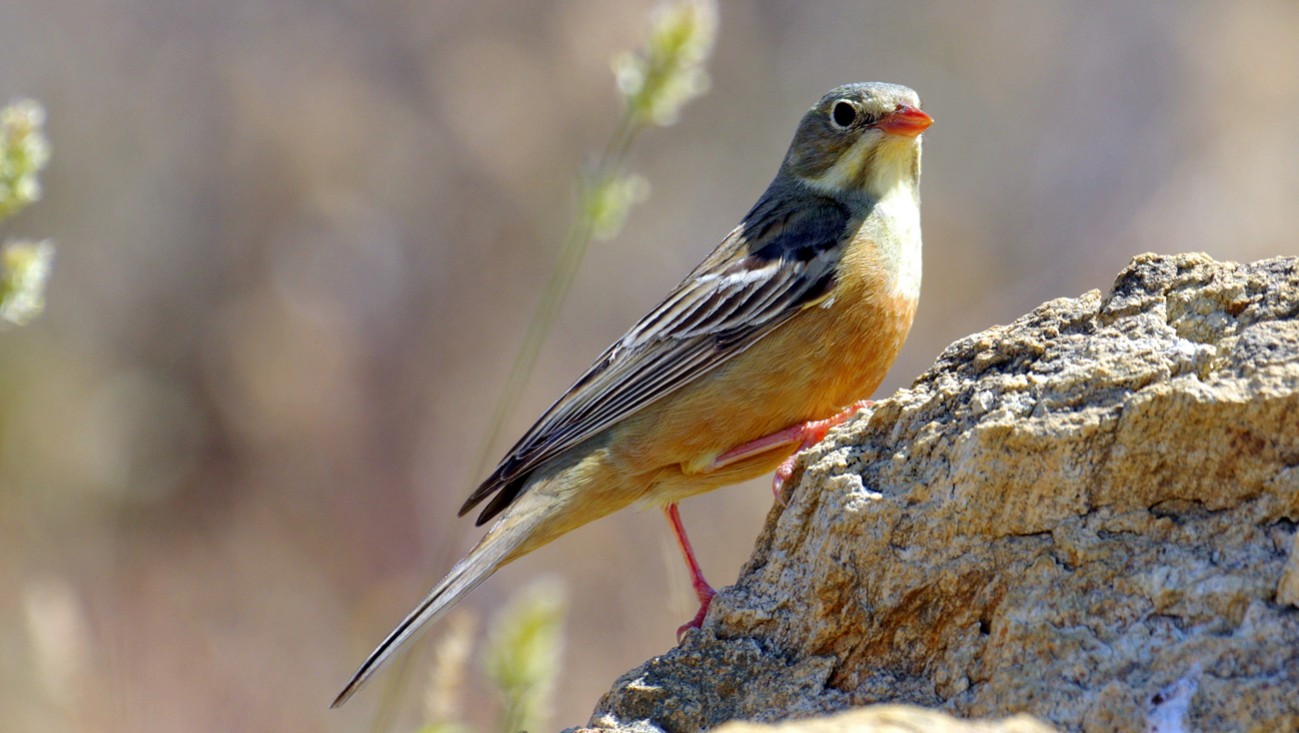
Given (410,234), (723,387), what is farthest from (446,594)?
(410,234)

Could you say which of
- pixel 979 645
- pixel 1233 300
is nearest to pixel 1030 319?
pixel 1233 300

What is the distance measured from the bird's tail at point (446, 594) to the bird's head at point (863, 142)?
2312 millimetres

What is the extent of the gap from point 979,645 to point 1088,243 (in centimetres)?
1074

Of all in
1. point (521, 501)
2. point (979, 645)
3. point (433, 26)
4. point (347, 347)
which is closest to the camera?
point (979, 645)

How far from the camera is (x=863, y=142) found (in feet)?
20.7

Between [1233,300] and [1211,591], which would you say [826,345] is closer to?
[1233,300]

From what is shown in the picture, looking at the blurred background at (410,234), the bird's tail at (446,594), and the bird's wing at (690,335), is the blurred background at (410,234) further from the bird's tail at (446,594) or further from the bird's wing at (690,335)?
the bird's tail at (446,594)

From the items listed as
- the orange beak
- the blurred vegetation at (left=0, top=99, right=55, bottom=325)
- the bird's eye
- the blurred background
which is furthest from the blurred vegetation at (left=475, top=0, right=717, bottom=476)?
the blurred background

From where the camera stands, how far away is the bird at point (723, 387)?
556 centimetres

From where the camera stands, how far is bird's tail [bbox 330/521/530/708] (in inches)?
188

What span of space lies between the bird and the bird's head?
250 mm

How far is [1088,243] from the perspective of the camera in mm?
13367

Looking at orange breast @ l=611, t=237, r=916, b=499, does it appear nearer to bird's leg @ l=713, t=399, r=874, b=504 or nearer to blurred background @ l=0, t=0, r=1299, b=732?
bird's leg @ l=713, t=399, r=874, b=504

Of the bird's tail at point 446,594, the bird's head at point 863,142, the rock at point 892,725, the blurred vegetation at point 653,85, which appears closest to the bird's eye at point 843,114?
the bird's head at point 863,142
